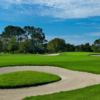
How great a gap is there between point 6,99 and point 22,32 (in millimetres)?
97267

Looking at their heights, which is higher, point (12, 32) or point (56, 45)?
point (12, 32)

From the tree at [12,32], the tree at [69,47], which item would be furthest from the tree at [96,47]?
the tree at [12,32]

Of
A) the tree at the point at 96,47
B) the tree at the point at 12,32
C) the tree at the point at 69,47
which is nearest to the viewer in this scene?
the tree at the point at 96,47

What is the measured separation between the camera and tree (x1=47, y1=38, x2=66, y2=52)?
89.2 m

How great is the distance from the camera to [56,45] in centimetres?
9069

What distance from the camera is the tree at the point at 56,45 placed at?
8925 centimetres

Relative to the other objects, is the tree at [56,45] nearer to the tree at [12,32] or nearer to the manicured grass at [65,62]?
the tree at [12,32]

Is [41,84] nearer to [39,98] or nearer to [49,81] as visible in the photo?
[49,81]

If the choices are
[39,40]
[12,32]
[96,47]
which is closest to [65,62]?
[96,47]

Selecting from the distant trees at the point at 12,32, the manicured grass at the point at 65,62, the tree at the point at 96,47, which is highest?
the distant trees at the point at 12,32

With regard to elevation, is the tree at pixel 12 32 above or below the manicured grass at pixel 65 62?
above

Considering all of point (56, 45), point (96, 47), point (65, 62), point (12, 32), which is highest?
point (12, 32)

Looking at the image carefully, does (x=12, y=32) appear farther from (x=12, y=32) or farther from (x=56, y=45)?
(x=56, y=45)

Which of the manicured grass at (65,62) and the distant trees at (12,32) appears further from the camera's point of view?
the distant trees at (12,32)
